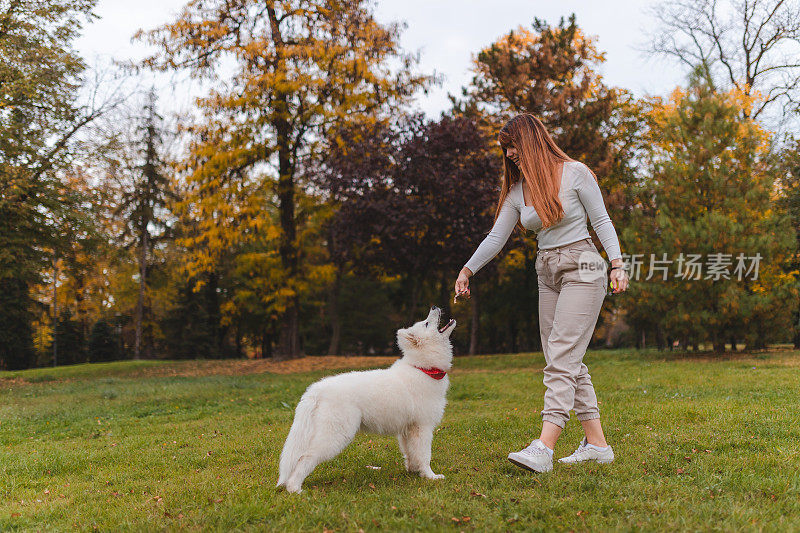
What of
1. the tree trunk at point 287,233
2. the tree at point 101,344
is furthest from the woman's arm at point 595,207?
the tree at point 101,344

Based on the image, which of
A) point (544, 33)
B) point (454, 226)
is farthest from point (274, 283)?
point (544, 33)

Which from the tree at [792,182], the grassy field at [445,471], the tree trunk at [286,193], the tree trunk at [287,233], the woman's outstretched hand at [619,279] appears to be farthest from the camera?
the tree at [792,182]

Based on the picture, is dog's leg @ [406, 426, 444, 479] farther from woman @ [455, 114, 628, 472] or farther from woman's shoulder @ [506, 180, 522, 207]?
woman's shoulder @ [506, 180, 522, 207]

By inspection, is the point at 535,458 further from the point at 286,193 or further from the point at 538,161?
the point at 286,193

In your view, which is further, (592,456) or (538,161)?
(592,456)

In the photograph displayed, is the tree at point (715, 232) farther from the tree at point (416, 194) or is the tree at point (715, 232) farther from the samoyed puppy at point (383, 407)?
the samoyed puppy at point (383, 407)

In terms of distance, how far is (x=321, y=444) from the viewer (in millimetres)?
3771

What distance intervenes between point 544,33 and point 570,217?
20097mm

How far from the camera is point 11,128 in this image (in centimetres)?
1409

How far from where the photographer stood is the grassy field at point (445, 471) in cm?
327

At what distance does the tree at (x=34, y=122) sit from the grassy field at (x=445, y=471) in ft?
25.5

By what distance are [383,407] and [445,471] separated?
2.76 ft

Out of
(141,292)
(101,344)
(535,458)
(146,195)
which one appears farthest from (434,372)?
(101,344)

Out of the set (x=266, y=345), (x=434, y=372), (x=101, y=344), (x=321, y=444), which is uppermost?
(x=434, y=372)
